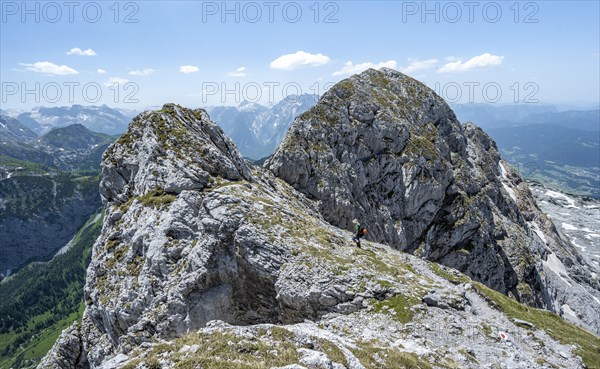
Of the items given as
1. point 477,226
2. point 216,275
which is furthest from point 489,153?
point 216,275

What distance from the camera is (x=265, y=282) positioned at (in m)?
35.2

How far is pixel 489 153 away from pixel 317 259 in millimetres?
135857

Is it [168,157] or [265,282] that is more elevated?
[168,157]

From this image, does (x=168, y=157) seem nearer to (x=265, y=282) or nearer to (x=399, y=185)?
(x=265, y=282)

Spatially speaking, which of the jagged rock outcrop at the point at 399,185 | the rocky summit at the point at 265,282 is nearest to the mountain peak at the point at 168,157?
the rocky summit at the point at 265,282

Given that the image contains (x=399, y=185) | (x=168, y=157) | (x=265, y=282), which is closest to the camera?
(x=265, y=282)

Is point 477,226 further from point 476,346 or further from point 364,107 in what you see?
point 476,346

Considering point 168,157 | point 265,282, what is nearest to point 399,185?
point 168,157

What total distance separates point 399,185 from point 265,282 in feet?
180

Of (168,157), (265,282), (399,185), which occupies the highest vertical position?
(168,157)

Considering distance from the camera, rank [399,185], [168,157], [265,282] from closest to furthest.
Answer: [265,282], [168,157], [399,185]

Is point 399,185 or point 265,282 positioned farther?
point 399,185

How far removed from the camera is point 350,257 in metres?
36.5

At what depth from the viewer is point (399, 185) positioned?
3241 inches
